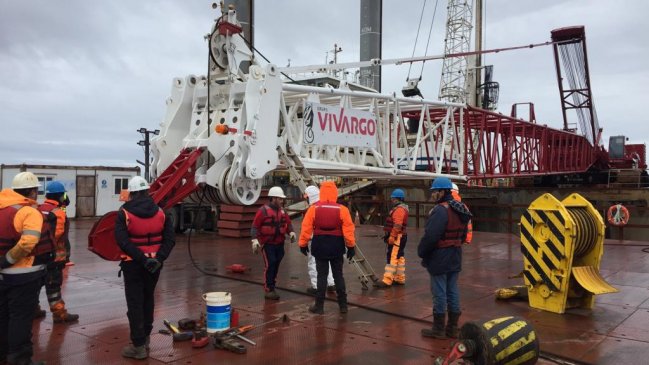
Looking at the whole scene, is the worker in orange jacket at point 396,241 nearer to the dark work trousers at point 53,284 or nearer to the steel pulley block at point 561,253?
the steel pulley block at point 561,253

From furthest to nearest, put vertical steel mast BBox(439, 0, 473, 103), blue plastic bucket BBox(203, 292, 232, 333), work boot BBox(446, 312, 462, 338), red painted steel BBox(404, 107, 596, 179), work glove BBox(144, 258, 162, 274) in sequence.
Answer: vertical steel mast BBox(439, 0, 473, 103), red painted steel BBox(404, 107, 596, 179), work boot BBox(446, 312, 462, 338), blue plastic bucket BBox(203, 292, 232, 333), work glove BBox(144, 258, 162, 274)

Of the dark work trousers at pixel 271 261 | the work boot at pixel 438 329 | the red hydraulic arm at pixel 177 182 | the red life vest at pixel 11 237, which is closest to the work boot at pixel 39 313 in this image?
the red hydraulic arm at pixel 177 182

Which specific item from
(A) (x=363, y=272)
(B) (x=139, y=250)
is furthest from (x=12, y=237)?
(A) (x=363, y=272)

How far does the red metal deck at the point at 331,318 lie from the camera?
16.8 feet

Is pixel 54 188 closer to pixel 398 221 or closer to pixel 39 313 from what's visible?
pixel 39 313

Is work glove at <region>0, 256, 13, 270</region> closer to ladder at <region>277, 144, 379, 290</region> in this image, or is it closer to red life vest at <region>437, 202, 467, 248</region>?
ladder at <region>277, 144, 379, 290</region>

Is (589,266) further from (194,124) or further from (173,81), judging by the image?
(173,81)

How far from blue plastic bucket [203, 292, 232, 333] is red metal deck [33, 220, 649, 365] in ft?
1.10

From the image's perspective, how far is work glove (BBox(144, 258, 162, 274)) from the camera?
15.5 feet

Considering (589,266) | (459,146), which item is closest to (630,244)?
(459,146)

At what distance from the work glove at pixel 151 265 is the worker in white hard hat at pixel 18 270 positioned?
955 millimetres

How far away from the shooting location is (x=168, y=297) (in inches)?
305

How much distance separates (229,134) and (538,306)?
4937 millimetres

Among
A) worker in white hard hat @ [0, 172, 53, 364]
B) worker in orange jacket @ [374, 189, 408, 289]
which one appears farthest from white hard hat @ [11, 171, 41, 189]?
worker in orange jacket @ [374, 189, 408, 289]
